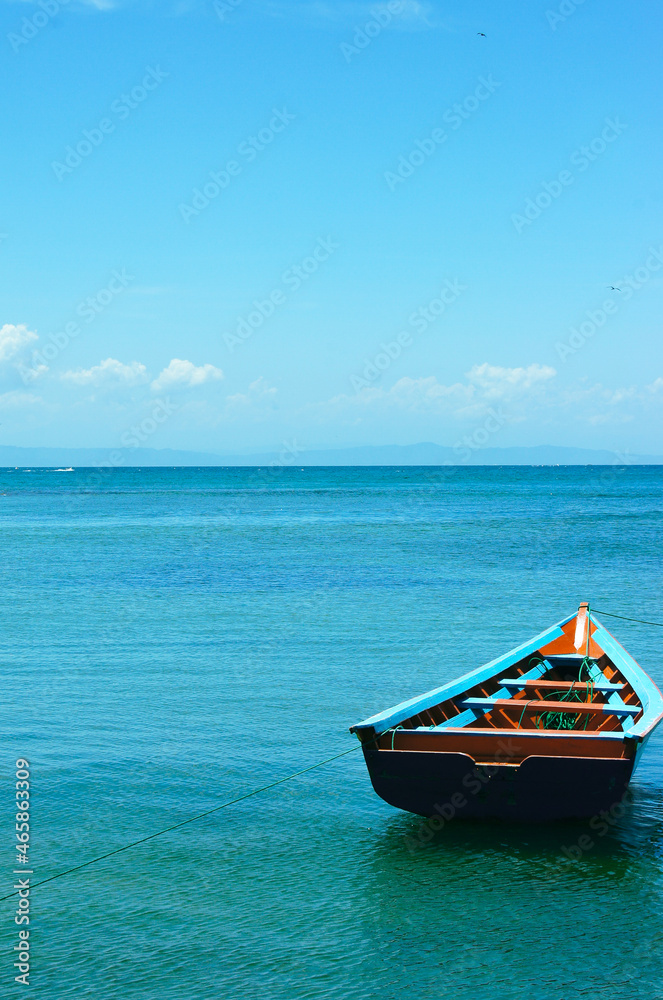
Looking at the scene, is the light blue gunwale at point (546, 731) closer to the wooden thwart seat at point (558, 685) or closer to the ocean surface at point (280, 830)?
the wooden thwart seat at point (558, 685)

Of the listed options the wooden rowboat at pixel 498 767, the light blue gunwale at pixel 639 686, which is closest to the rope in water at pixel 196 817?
the wooden rowboat at pixel 498 767

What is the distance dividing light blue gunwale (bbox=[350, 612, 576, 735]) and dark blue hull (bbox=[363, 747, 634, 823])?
→ 292 mm

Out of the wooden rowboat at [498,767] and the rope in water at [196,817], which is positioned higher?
the wooden rowboat at [498,767]

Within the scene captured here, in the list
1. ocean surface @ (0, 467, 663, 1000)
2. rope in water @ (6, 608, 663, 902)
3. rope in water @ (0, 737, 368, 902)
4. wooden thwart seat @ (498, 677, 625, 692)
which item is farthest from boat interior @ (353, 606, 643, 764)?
rope in water @ (0, 737, 368, 902)

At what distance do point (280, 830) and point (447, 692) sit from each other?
7.60 ft

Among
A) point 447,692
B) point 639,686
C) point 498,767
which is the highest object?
point 447,692

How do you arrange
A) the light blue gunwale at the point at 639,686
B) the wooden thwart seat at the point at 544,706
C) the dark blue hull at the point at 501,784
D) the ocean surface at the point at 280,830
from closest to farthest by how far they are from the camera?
the ocean surface at the point at 280,830
the dark blue hull at the point at 501,784
the light blue gunwale at the point at 639,686
the wooden thwart seat at the point at 544,706

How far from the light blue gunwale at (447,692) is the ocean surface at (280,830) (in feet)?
3.64

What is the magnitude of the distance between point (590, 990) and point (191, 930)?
2.96m

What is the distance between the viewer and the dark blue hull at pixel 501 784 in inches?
334

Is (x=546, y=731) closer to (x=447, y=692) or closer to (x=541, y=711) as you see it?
(x=541, y=711)

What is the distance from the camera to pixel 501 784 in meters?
8.59

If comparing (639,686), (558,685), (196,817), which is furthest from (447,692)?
(196,817)

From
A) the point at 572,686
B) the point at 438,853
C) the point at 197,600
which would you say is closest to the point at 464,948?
the point at 438,853
